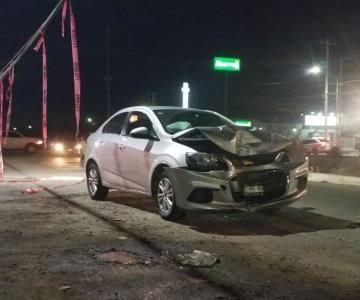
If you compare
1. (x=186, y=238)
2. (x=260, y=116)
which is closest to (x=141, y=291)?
(x=186, y=238)

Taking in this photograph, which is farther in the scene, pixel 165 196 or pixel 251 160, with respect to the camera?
pixel 165 196

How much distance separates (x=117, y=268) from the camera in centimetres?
584

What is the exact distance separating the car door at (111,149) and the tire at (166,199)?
1.34m

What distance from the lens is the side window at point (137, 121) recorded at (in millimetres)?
9483

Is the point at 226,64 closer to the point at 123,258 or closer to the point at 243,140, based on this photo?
the point at 243,140

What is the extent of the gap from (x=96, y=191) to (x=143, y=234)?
339cm

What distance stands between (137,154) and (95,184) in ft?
6.37

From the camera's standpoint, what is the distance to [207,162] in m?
7.93

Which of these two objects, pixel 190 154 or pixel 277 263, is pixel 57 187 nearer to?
pixel 190 154

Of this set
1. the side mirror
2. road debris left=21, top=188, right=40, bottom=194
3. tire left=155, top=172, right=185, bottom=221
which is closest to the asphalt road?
tire left=155, top=172, right=185, bottom=221

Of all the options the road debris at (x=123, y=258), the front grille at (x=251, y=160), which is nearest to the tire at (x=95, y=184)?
the front grille at (x=251, y=160)

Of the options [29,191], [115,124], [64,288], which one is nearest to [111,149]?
[115,124]

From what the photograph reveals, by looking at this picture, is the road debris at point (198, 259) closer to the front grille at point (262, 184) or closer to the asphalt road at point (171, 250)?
the asphalt road at point (171, 250)

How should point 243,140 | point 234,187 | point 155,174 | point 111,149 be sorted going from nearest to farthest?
1. point 234,187
2. point 243,140
3. point 155,174
4. point 111,149
